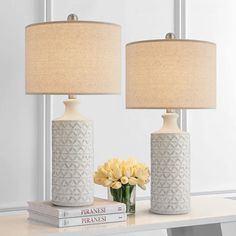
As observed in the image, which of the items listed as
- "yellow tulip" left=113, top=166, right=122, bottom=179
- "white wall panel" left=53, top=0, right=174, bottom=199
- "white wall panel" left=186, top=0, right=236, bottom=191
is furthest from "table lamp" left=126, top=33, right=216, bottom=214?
"white wall panel" left=186, top=0, right=236, bottom=191

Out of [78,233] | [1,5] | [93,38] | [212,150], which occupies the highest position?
[1,5]

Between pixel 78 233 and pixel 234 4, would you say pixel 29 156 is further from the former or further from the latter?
pixel 234 4

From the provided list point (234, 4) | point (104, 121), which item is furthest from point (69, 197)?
point (234, 4)

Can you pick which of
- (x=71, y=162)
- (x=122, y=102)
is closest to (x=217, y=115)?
(x=122, y=102)

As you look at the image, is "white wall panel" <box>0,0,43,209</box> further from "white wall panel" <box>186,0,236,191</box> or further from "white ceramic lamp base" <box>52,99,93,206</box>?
"white wall panel" <box>186,0,236,191</box>

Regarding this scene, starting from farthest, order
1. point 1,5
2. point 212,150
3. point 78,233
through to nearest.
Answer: point 212,150
point 1,5
point 78,233

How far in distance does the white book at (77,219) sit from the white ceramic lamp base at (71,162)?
5 cm

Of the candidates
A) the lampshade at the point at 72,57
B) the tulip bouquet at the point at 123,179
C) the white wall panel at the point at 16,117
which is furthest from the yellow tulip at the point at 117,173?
the white wall panel at the point at 16,117

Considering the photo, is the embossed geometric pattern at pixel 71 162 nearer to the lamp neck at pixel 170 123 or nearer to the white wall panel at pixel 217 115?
the lamp neck at pixel 170 123

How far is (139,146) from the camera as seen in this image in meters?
2.08

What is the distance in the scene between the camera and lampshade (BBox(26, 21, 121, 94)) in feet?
4.74

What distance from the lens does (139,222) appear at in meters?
1.52

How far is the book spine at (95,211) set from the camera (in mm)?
1467

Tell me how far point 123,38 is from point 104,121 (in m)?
0.28
